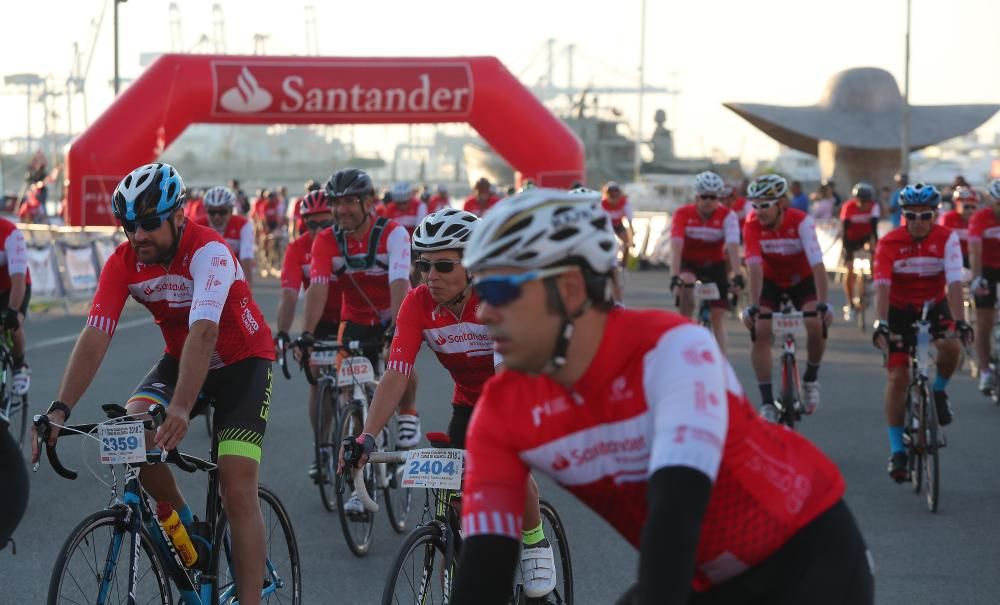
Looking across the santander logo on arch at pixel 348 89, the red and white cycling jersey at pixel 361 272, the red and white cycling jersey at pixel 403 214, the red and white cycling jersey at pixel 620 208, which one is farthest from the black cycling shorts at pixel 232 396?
the santander logo on arch at pixel 348 89

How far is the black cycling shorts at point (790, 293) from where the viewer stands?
39.6ft

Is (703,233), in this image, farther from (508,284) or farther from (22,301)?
(508,284)

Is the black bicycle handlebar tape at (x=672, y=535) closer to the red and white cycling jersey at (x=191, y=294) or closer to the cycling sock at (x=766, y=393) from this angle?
the red and white cycling jersey at (x=191, y=294)

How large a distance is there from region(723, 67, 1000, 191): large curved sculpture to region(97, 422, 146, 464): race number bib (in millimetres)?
67361

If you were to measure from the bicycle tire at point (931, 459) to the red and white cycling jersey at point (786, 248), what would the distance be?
257cm

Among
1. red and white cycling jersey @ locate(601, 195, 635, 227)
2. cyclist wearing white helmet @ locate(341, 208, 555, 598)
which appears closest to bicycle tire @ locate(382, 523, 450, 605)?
cyclist wearing white helmet @ locate(341, 208, 555, 598)

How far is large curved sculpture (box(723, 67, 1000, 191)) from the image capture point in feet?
232

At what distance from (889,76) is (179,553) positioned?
72412 millimetres

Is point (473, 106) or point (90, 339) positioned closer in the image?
point (90, 339)

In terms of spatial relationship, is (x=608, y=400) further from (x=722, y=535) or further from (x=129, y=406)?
(x=129, y=406)

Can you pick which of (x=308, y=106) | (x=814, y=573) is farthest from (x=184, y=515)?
(x=308, y=106)

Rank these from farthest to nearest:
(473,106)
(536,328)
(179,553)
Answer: (473,106)
(179,553)
(536,328)

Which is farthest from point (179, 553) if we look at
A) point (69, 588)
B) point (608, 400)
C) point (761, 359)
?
point (761, 359)

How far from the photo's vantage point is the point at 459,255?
6.06m
